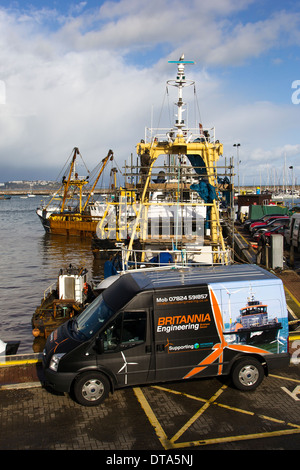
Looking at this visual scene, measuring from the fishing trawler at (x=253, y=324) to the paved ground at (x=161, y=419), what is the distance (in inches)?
40.2

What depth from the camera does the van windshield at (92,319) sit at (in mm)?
7419

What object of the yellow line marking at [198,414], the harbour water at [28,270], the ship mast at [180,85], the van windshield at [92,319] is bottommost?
the harbour water at [28,270]

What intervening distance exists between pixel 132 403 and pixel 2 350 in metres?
5.23

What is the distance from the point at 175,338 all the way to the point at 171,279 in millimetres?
1170

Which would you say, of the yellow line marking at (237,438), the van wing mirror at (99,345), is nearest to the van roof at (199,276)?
the van wing mirror at (99,345)

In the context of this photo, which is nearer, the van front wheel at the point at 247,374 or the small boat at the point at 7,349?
the van front wheel at the point at 247,374

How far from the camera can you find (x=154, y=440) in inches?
237

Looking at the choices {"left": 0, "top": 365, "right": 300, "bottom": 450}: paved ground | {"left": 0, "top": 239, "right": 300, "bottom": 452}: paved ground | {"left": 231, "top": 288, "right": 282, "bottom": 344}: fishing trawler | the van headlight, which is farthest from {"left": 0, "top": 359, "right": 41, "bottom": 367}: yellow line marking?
{"left": 231, "top": 288, "right": 282, "bottom": 344}: fishing trawler

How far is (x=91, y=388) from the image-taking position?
700cm

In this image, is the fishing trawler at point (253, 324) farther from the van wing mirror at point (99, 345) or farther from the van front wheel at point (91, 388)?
the van front wheel at point (91, 388)

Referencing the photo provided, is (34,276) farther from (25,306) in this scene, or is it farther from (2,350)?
(2,350)

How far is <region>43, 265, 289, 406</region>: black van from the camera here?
23.0 ft

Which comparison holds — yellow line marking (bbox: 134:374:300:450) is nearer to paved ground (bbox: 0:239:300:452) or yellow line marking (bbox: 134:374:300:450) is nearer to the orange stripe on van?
paved ground (bbox: 0:239:300:452)
